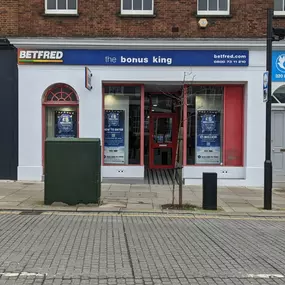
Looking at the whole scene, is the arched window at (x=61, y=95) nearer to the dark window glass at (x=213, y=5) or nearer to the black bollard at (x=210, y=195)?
the dark window glass at (x=213, y=5)

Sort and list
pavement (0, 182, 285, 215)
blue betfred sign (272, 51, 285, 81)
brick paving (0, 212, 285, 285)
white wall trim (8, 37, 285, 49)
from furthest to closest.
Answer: blue betfred sign (272, 51, 285, 81)
white wall trim (8, 37, 285, 49)
pavement (0, 182, 285, 215)
brick paving (0, 212, 285, 285)

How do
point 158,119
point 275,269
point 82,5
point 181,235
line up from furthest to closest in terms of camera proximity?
point 158,119 → point 82,5 → point 181,235 → point 275,269

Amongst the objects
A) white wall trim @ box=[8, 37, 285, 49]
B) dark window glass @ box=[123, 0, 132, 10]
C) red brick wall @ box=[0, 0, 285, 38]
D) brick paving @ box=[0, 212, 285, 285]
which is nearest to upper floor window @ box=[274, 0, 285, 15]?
red brick wall @ box=[0, 0, 285, 38]

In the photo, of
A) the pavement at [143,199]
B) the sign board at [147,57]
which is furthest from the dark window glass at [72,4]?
the pavement at [143,199]

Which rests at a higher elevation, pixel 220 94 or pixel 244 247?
pixel 220 94

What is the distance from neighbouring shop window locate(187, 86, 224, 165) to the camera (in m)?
14.7

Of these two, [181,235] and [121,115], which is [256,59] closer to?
[121,115]

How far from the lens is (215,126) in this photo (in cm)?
1477

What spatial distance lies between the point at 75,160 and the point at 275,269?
579 cm

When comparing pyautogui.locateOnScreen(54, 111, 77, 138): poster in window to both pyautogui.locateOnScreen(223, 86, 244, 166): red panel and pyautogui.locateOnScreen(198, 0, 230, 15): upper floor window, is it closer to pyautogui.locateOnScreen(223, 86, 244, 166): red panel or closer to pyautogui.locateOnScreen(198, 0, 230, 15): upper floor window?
pyautogui.locateOnScreen(223, 86, 244, 166): red panel

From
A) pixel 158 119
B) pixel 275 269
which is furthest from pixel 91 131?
pixel 275 269

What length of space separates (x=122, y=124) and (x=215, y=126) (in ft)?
10.9

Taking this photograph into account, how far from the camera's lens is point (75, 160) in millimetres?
10016

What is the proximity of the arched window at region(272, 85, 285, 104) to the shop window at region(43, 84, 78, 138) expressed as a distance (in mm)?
6936
